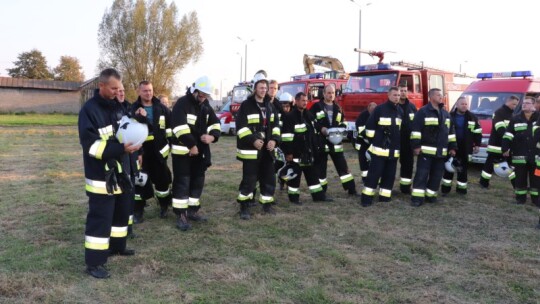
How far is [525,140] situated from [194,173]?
207 inches

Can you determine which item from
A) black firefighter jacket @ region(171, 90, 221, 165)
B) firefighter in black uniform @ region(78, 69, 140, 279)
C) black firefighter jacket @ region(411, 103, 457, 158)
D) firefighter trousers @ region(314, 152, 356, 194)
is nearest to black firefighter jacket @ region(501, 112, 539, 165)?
black firefighter jacket @ region(411, 103, 457, 158)

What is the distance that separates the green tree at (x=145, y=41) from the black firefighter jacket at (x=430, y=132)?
127 feet

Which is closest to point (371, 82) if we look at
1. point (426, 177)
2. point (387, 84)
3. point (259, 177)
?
point (387, 84)

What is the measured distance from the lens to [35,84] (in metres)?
44.3

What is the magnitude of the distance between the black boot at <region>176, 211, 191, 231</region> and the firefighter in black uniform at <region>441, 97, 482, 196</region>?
457 centimetres

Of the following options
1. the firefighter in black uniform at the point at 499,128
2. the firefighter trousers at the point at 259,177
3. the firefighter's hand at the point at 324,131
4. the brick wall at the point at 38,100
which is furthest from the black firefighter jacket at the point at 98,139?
the brick wall at the point at 38,100

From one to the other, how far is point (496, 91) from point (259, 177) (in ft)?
23.7

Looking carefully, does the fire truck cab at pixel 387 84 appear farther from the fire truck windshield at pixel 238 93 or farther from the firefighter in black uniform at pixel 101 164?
the firefighter in black uniform at pixel 101 164

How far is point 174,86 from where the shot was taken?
4519cm

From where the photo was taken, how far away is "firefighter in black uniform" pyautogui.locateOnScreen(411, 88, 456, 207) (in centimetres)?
671

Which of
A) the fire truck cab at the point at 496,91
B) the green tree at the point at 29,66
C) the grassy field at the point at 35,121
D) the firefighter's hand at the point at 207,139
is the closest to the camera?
the firefighter's hand at the point at 207,139

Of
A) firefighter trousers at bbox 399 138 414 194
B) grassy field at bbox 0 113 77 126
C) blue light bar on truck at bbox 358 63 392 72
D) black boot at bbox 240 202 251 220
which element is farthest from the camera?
grassy field at bbox 0 113 77 126

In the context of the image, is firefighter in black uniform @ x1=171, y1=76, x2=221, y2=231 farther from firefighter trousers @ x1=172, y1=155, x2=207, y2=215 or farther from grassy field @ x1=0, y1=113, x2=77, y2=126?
grassy field @ x1=0, y1=113, x2=77, y2=126

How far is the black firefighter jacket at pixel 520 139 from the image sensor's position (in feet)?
22.8
